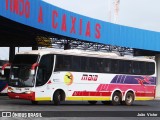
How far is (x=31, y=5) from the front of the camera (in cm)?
2962

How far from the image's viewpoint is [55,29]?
108 feet

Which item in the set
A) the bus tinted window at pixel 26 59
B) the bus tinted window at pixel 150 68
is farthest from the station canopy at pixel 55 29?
the bus tinted window at pixel 150 68

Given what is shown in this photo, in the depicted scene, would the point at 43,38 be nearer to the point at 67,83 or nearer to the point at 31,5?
the point at 31,5

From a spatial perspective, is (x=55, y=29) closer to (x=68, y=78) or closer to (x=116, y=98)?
(x=116, y=98)

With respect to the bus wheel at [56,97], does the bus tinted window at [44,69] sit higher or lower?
higher

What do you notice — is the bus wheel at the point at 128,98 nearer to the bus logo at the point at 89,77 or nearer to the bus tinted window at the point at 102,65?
the bus tinted window at the point at 102,65

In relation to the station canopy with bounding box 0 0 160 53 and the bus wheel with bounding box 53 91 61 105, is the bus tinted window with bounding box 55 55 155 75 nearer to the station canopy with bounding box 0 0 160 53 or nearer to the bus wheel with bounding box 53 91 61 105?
the bus wheel with bounding box 53 91 61 105

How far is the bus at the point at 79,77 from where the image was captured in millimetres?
25719

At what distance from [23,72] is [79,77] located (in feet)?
11.3

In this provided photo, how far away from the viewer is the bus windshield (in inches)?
1008

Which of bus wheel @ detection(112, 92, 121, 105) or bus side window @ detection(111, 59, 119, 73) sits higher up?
bus side window @ detection(111, 59, 119, 73)

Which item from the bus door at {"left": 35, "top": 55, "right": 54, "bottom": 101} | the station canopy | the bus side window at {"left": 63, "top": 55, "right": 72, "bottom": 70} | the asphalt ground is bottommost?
the asphalt ground

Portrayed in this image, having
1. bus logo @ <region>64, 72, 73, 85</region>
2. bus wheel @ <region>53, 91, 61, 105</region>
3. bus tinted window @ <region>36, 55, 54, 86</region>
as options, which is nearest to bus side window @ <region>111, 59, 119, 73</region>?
bus logo @ <region>64, 72, 73, 85</region>

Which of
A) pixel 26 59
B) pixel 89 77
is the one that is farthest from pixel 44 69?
pixel 89 77
